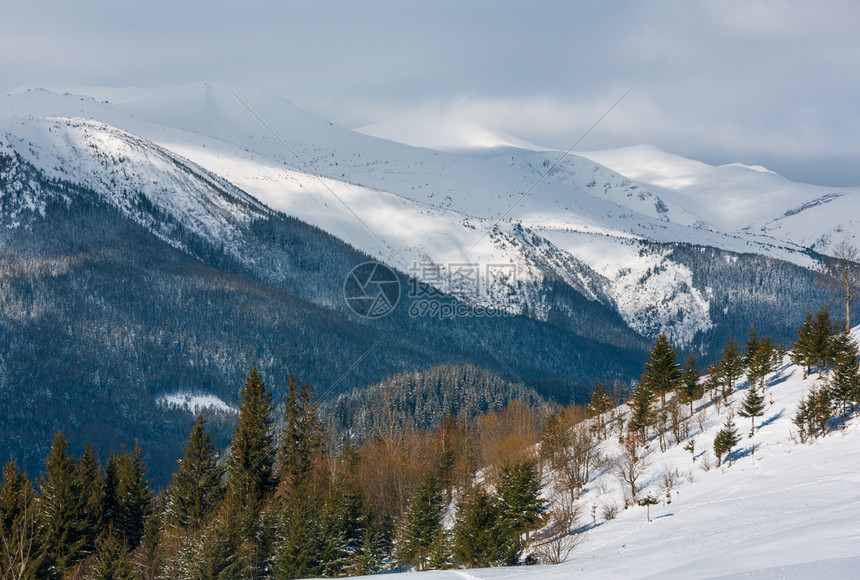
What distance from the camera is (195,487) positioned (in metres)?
55.6

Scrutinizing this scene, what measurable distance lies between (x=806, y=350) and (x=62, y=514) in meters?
67.8

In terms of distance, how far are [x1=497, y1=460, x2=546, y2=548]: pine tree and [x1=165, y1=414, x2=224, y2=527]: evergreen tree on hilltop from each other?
74.3 feet

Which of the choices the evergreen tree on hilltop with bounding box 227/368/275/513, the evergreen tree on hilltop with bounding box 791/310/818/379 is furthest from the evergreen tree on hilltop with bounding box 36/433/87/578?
the evergreen tree on hilltop with bounding box 791/310/818/379

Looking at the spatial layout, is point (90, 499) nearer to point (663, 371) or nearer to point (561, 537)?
point (561, 537)

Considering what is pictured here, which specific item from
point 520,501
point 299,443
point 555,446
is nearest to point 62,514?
point 299,443

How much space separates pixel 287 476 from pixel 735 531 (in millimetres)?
34973

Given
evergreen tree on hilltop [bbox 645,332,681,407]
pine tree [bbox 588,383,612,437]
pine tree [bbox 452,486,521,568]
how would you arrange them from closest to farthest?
pine tree [bbox 452,486,521,568] < evergreen tree on hilltop [bbox 645,332,681,407] < pine tree [bbox 588,383,612,437]

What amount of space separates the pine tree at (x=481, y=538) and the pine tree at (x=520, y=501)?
9.01 ft

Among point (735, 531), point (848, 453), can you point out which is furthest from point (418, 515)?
point (848, 453)

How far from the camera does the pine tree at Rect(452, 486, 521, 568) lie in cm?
5147

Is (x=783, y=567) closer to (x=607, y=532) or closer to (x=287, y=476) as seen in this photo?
(x=607, y=532)

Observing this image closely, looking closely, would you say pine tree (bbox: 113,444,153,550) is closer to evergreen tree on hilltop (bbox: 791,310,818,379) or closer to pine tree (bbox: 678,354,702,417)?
pine tree (bbox: 678,354,702,417)

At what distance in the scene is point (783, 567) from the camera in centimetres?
2222

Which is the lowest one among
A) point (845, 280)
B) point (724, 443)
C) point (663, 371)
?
point (724, 443)
